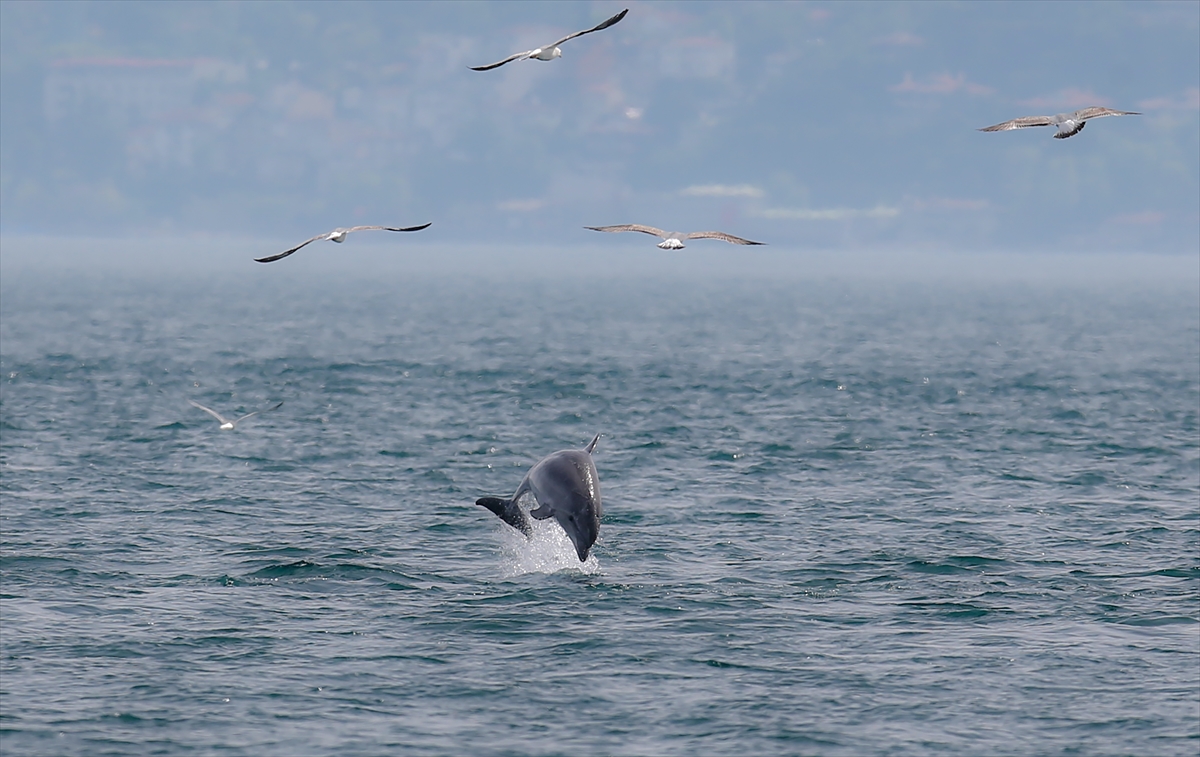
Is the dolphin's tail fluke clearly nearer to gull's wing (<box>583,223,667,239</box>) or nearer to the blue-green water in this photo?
the blue-green water

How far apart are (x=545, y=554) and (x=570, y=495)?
23.9 ft

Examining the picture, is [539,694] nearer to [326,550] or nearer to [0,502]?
[326,550]

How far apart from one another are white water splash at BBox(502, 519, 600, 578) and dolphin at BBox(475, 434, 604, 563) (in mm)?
5520

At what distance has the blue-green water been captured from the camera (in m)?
27.4

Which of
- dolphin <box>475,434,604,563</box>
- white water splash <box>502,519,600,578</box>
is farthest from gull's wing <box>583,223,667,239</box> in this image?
white water splash <box>502,519,600,578</box>

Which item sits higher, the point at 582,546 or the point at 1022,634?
the point at 582,546

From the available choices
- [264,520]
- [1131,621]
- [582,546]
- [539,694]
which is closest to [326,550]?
[264,520]

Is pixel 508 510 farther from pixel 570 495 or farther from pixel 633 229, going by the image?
pixel 633 229

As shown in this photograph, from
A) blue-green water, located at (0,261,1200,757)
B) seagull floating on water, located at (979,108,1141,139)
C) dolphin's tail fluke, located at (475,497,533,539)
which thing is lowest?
blue-green water, located at (0,261,1200,757)

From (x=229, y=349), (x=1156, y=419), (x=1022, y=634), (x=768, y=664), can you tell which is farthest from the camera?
(x=229, y=349)

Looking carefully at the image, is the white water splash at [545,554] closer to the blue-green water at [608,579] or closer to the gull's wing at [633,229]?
the blue-green water at [608,579]

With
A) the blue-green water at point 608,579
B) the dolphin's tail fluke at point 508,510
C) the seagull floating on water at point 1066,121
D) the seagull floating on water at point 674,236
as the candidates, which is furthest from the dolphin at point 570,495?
the seagull floating on water at point 1066,121

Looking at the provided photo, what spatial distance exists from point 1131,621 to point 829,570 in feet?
25.5

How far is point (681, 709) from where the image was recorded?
2784cm
